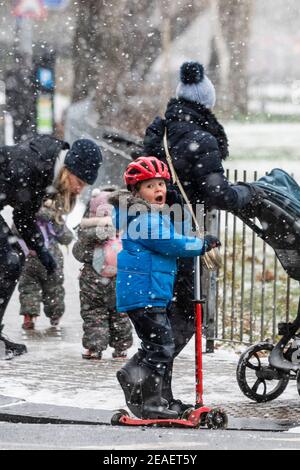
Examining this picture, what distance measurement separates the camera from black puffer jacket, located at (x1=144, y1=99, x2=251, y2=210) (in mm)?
8406

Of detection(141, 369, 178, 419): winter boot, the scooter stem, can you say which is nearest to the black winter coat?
the scooter stem

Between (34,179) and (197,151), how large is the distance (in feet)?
6.82

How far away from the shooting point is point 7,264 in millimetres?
10453

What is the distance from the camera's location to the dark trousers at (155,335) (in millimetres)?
8023

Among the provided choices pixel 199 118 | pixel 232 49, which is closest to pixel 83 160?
pixel 199 118

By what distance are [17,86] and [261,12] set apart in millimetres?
19953

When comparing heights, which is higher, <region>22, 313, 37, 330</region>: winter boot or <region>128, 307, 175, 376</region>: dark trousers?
<region>128, 307, 175, 376</region>: dark trousers

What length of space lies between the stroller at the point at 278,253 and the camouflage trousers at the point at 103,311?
5.52ft

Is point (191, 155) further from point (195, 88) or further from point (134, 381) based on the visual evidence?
point (134, 381)

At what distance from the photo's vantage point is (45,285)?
12.3 meters

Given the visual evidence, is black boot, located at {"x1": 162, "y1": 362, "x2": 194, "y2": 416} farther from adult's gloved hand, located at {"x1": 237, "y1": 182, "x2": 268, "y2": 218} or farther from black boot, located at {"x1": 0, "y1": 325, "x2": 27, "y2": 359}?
black boot, located at {"x1": 0, "y1": 325, "x2": 27, "y2": 359}

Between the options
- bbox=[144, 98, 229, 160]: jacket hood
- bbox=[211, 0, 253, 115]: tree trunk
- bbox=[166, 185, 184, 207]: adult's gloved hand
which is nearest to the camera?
bbox=[166, 185, 184, 207]: adult's gloved hand

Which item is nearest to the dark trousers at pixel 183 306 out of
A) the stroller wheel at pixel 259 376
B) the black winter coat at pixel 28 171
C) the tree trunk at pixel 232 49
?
the stroller wheel at pixel 259 376
